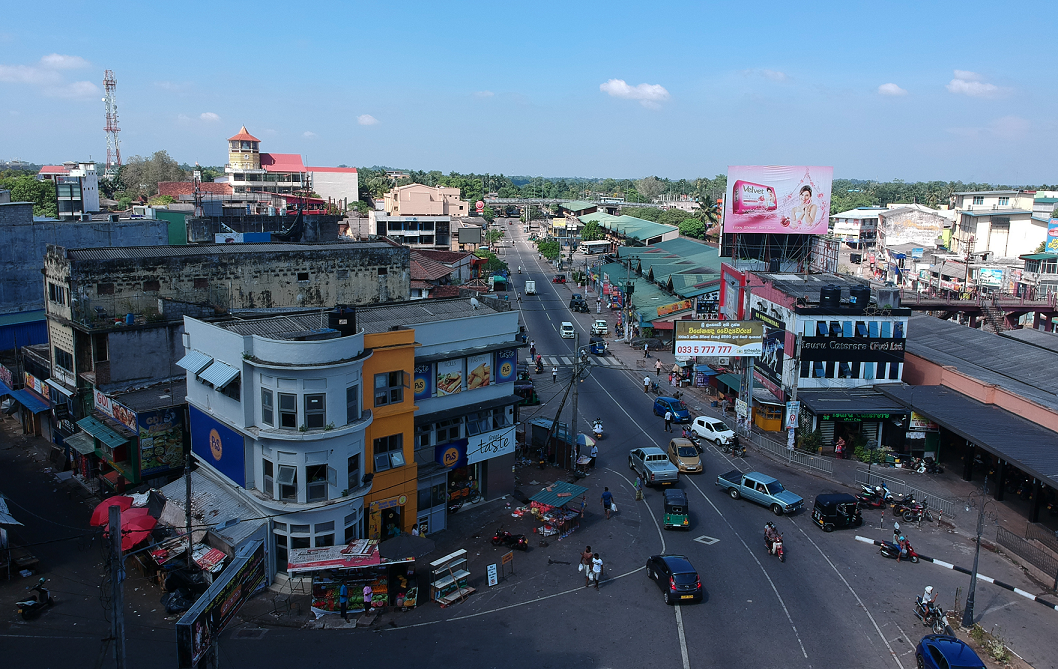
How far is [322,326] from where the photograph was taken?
2706 cm

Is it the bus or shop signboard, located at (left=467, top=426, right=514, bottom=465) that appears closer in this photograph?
shop signboard, located at (left=467, top=426, right=514, bottom=465)

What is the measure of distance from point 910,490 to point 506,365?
19105 millimetres

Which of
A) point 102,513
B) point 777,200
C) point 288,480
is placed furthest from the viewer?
point 777,200

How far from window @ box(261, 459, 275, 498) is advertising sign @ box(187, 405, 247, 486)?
97cm

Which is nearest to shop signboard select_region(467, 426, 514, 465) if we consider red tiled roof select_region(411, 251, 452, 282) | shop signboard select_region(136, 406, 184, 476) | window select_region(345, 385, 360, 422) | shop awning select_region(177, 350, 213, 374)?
window select_region(345, 385, 360, 422)

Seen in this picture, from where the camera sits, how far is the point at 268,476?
944 inches

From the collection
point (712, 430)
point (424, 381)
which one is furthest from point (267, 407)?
point (712, 430)

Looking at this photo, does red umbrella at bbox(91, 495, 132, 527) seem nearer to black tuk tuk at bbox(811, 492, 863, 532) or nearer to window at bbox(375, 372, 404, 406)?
window at bbox(375, 372, 404, 406)

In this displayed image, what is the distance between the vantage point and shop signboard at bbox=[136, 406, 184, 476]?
28875mm

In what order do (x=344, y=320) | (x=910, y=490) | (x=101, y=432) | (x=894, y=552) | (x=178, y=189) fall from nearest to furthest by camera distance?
1. (x=344, y=320)
2. (x=894, y=552)
3. (x=101, y=432)
4. (x=910, y=490)
5. (x=178, y=189)

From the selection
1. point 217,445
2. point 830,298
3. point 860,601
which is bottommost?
point 860,601

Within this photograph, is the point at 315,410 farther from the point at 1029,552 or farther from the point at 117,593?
the point at 1029,552

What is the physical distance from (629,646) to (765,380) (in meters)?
26.0

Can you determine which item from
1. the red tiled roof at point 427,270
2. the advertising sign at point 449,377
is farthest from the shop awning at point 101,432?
the red tiled roof at point 427,270
